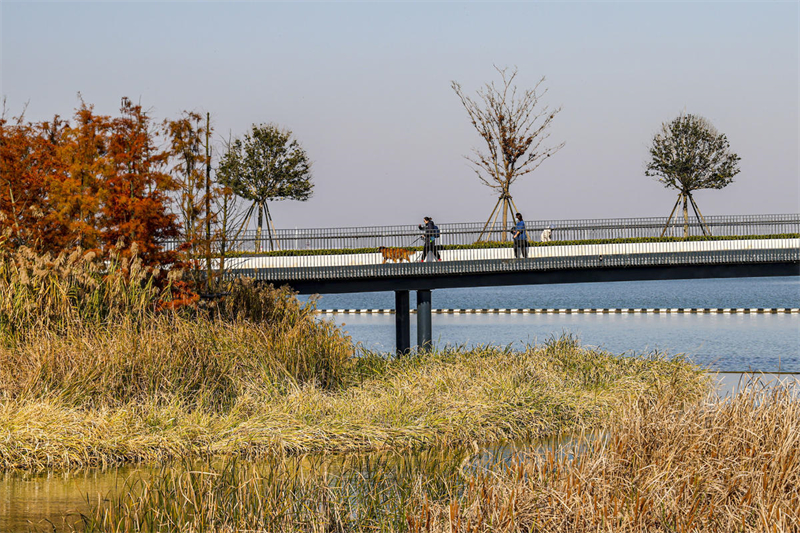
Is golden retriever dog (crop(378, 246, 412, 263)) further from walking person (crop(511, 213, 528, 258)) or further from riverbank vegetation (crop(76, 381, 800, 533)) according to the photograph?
riverbank vegetation (crop(76, 381, 800, 533))

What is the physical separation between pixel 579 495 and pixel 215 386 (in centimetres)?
691

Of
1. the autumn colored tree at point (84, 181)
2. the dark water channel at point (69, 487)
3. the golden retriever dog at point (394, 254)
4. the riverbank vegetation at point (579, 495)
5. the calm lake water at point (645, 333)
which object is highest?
the autumn colored tree at point (84, 181)

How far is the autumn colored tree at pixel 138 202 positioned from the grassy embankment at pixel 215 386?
1123mm

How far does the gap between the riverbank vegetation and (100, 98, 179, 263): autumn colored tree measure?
360 inches

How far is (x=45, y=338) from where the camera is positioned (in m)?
12.0

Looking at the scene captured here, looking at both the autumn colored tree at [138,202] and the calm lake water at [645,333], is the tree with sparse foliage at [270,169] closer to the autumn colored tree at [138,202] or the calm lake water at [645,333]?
the calm lake water at [645,333]

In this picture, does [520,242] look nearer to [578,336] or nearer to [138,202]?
[578,336]

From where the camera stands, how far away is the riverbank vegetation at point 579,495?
6.00 m

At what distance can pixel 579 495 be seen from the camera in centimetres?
627

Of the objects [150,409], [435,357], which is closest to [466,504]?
[150,409]

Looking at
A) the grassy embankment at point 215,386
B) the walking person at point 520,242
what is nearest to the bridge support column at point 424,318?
the walking person at point 520,242

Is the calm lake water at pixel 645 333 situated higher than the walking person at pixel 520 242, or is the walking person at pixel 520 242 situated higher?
the walking person at pixel 520 242

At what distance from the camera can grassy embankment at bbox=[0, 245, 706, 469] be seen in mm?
10219

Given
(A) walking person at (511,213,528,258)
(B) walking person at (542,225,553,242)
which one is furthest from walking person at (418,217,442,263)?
(B) walking person at (542,225,553,242)
